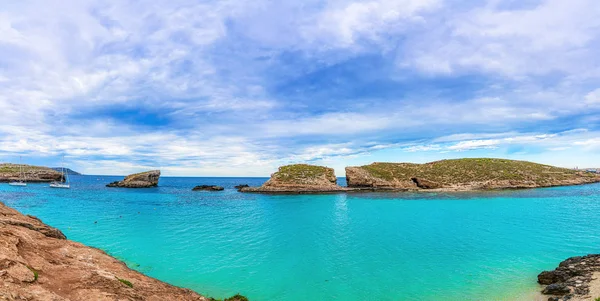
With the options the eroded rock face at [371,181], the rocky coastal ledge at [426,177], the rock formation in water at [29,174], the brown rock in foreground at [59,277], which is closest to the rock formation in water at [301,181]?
the rocky coastal ledge at [426,177]

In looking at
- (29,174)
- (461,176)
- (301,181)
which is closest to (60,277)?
(301,181)

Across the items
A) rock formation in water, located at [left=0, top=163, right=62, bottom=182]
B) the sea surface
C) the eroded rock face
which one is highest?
rock formation in water, located at [left=0, top=163, right=62, bottom=182]

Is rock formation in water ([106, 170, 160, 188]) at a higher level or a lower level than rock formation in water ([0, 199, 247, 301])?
higher

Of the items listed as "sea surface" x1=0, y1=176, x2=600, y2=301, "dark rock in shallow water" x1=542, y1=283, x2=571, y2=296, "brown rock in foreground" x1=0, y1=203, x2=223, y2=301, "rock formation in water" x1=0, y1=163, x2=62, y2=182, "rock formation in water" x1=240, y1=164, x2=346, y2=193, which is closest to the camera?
"brown rock in foreground" x1=0, y1=203, x2=223, y2=301

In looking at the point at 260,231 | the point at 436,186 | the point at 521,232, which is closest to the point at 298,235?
the point at 260,231

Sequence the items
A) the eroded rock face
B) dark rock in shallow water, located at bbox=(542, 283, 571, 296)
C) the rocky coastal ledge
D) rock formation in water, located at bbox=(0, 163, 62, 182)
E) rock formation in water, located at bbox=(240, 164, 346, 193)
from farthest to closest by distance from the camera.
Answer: rock formation in water, located at bbox=(0, 163, 62, 182) → the eroded rock face → rock formation in water, located at bbox=(240, 164, 346, 193) → the rocky coastal ledge → dark rock in shallow water, located at bbox=(542, 283, 571, 296)

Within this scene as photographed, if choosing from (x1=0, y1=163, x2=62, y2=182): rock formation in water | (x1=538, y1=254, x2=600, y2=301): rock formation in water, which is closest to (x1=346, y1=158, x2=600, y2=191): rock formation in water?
(x1=538, y1=254, x2=600, y2=301): rock formation in water

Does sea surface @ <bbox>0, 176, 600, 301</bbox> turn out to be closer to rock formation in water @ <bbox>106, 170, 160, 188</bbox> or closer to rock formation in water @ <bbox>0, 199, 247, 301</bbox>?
rock formation in water @ <bbox>0, 199, 247, 301</bbox>

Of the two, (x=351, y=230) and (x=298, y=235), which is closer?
(x=298, y=235)

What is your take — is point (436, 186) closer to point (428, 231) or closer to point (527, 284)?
point (428, 231)

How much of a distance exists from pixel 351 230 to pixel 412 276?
1465 cm

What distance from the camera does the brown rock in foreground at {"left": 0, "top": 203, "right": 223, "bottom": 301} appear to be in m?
8.68

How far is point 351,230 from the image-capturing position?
3322 centimetres

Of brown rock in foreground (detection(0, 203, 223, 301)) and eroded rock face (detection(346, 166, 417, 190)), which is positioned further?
eroded rock face (detection(346, 166, 417, 190))
